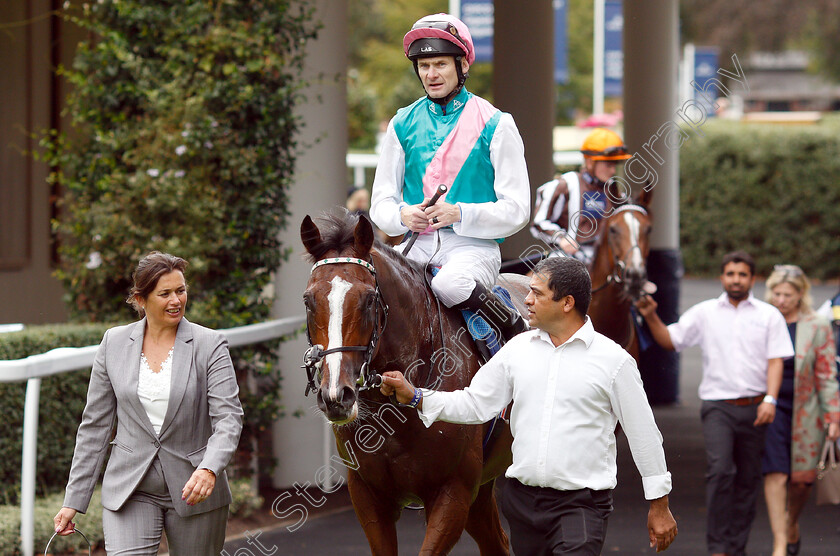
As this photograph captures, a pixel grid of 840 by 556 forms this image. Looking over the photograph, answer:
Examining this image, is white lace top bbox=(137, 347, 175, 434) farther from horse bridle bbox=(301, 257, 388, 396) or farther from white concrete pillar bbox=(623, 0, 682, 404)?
white concrete pillar bbox=(623, 0, 682, 404)

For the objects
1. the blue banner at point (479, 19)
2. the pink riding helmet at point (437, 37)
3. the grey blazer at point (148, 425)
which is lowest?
the grey blazer at point (148, 425)

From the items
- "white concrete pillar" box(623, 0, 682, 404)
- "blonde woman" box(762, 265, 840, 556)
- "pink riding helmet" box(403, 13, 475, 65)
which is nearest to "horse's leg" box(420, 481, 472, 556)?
"pink riding helmet" box(403, 13, 475, 65)

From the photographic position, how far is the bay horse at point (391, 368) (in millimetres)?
4223

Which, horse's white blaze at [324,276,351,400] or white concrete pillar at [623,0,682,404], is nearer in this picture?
horse's white blaze at [324,276,351,400]

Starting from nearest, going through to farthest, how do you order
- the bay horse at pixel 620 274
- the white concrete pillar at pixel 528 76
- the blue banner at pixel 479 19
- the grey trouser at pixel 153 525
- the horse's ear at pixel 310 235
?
the horse's ear at pixel 310 235 → the grey trouser at pixel 153 525 → the bay horse at pixel 620 274 → the white concrete pillar at pixel 528 76 → the blue banner at pixel 479 19

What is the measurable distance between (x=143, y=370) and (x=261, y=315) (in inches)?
154

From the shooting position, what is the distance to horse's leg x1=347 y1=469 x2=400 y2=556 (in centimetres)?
475

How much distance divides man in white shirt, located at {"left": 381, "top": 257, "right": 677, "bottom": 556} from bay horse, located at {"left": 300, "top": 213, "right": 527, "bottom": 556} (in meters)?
0.29

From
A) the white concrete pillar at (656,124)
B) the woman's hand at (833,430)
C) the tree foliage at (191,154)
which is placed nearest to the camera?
the woman's hand at (833,430)

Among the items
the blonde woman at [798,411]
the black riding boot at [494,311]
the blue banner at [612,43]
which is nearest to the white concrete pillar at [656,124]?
the blonde woman at [798,411]

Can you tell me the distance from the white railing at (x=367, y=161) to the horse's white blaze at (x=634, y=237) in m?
12.6

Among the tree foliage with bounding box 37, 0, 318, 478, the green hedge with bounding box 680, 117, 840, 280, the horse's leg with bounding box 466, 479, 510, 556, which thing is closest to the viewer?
the horse's leg with bounding box 466, 479, 510, 556

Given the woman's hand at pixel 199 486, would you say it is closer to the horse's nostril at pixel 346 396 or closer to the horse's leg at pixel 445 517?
the horse's nostril at pixel 346 396

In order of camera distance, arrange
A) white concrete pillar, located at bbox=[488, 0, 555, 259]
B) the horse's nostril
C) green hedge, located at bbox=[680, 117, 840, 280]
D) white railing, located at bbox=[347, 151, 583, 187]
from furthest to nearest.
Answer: green hedge, located at bbox=[680, 117, 840, 280], white railing, located at bbox=[347, 151, 583, 187], white concrete pillar, located at bbox=[488, 0, 555, 259], the horse's nostril
